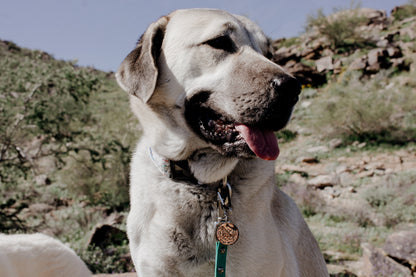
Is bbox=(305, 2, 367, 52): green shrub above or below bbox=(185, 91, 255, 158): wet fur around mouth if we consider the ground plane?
below

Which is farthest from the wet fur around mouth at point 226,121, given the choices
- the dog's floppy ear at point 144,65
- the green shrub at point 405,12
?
the green shrub at point 405,12

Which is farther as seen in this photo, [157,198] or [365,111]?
[365,111]

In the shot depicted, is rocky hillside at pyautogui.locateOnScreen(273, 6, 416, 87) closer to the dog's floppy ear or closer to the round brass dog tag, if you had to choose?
the dog's floppy ear

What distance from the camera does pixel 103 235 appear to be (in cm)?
582

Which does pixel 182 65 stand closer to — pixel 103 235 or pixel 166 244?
pixel 166 244

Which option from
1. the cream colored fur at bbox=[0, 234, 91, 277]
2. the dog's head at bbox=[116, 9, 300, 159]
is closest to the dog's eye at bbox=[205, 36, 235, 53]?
the dog's head at bbox=[116, 9, 300, 159]

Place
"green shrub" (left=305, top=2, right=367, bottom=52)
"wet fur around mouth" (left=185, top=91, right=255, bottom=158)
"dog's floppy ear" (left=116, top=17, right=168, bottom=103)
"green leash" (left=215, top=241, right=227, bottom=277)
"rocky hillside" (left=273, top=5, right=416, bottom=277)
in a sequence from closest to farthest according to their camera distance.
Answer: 1. "green leash" (left=215, top=241, right=227, bottom=277)
2. "wet fur around mouth" (left=185, top=91, right=255, bottom=158)
3. "dog's floppy ear" (left=116, top=17, right=168, bottom=103)
4. "rocky hillside" (left=273, top=5, right=416, bottom=277)
5. "green shrub" (left=305, top=2, right=367, bottom=52)

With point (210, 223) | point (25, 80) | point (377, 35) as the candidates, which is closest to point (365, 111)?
point (25, 80)

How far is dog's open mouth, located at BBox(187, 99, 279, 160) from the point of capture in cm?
175

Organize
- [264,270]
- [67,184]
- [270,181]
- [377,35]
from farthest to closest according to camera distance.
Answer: [377,35] → [67,184] → [270,181] → [264,270]

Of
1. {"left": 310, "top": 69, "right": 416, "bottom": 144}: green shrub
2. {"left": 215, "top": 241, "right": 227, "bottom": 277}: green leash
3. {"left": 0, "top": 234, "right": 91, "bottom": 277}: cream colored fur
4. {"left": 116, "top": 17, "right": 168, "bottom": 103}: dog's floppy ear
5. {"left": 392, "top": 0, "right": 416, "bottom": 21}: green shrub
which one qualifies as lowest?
{"left": 310, "top": 69, "right": 416, "bottom": 144}: green shrub

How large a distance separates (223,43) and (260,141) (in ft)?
2.24

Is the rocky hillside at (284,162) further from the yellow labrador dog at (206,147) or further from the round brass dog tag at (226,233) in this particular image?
the round brass dog tag at (226,233)

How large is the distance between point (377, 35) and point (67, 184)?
908 inches
